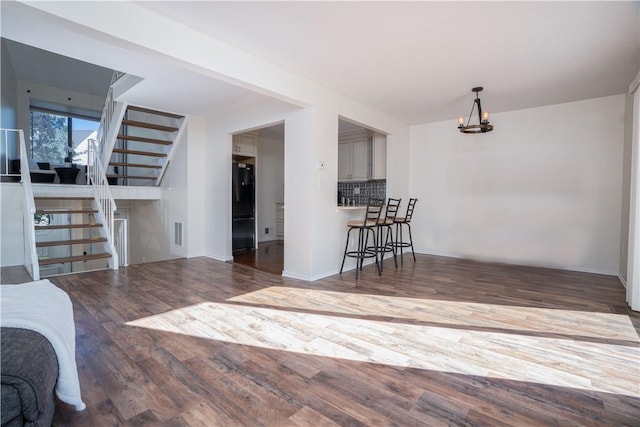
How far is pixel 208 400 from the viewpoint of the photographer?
1.56 meters

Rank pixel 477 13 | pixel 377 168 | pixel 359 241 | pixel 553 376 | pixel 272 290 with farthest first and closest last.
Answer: pixel 377 168
pixel 359 241
pixel 272 290
pixel 477 13
pixel 553 376

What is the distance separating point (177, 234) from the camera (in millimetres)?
5566

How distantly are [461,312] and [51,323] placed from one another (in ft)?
9.60

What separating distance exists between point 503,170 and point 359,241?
277cm

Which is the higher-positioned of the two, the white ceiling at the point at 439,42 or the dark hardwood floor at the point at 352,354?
the white ceiling at the point at 439,42

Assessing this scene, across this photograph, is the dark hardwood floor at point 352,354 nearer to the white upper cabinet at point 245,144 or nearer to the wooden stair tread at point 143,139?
the wooden stair tread at point 143,139

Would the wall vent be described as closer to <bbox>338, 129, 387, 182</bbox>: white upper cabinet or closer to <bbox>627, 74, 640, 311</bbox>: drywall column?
<bbox>338, 129, 387, 182</bbox>: white upper cabinet

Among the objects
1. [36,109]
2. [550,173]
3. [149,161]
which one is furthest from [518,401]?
[36,109]

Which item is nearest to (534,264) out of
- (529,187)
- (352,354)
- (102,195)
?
(529,187)

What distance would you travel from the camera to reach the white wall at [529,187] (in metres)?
4.33

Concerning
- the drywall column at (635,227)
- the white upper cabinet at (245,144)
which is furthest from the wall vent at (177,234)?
the drywall column at (635,227)

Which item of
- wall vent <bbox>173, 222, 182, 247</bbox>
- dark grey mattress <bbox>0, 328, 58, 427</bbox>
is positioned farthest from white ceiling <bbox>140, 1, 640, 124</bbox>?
wall vent <bbox>173, 222, 182, 247</bbox>

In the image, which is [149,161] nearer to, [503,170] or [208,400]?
[208,400]

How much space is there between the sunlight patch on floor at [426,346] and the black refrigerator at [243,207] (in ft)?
10.5
